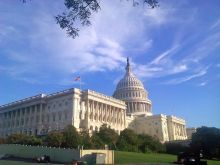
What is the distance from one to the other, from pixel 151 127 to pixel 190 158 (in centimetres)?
11933

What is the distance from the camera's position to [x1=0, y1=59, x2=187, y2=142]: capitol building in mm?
125062

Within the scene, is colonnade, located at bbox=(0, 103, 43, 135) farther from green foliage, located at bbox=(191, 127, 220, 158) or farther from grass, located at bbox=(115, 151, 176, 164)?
grass, located at bbox=(115, 151, 176, 164)

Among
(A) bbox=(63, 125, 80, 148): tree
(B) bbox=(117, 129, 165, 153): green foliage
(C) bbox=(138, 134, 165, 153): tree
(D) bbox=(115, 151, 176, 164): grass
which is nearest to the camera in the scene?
(D) bbox=(115, 151, 176, 164): grass

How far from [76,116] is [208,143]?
51221 mm

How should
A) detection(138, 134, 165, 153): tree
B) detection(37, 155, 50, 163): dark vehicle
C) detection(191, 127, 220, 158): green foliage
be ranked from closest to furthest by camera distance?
detection(37, 155, 50, 163): dark vehicle < detection(191, 127, 220, 158): green foliage < detection(138, 134, 165, 153): tree

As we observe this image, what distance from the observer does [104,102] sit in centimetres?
13700

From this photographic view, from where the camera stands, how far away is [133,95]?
183 metres

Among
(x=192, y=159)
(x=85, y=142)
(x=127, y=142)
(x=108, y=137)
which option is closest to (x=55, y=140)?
(x=85, y=142)

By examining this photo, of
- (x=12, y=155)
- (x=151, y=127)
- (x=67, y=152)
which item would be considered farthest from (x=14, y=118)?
(x=67, y=152)

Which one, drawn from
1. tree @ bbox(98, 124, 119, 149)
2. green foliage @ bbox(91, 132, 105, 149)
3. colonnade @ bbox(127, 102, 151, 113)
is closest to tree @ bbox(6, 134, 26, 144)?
green foliage @ bbox(91, 132, 105, 149)

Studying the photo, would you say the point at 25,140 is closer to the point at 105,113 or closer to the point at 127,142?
the point at 127,142

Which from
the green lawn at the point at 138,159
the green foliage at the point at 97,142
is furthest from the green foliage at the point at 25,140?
the green lawn at the point at 138,159

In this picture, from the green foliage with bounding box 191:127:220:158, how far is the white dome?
2873 inches

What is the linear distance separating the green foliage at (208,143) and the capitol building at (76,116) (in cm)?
4213
